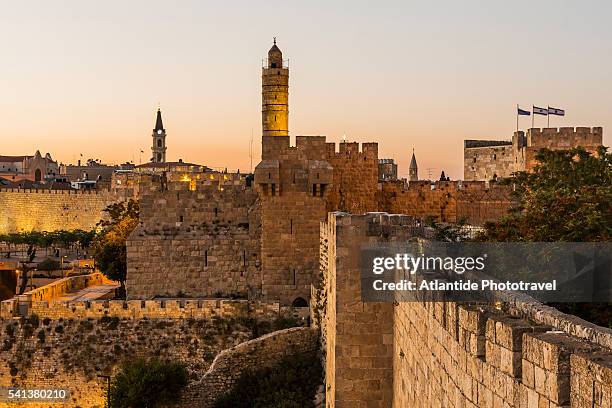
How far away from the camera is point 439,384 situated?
5180 millimetres

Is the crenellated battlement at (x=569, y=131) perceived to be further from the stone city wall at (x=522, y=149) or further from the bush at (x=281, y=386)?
the bush at (x=281, y=386)

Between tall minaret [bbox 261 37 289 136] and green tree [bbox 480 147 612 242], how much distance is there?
24.7 m

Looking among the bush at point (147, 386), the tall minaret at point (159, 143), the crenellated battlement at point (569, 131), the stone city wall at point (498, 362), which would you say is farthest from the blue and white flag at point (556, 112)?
the tall minaret at point (159, 143)

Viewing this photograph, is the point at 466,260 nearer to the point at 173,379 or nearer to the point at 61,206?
the point at 173,379

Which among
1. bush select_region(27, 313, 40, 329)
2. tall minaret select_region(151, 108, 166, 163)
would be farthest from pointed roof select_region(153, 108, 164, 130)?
bush select_region(27, 313, 40, 329)

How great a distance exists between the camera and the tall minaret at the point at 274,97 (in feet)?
119

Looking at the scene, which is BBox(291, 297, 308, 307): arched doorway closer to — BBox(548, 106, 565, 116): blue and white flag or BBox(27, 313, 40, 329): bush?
BBox(27, 313, 40, 329): bush

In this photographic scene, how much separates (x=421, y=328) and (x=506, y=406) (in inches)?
94.1

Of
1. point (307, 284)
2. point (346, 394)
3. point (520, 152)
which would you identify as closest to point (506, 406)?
point (346, 394)

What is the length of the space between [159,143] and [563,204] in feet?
297

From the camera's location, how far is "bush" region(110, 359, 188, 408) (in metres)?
14.5

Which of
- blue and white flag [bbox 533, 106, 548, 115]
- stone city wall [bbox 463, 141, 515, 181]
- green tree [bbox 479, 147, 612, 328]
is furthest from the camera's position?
blue and white flag [bbox 533, 106, 548, 115]

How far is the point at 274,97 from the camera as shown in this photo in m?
36.3

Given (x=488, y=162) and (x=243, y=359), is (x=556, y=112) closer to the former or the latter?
(x=488, y=162)
